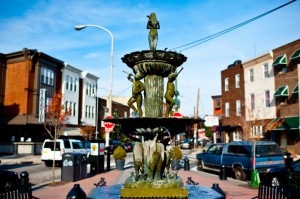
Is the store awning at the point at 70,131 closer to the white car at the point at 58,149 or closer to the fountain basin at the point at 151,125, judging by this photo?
the white car at the point at 58,149

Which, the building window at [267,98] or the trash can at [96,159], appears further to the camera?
the building window at [267,98]

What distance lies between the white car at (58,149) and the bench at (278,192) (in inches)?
→ 636

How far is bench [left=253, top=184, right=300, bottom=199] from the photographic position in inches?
257

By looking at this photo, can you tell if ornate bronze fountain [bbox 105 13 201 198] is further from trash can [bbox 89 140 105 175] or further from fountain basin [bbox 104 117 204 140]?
trash can [bbox 89 140 105 175]

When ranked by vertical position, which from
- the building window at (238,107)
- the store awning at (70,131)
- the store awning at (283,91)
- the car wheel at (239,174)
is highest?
the store awning at (283,91)

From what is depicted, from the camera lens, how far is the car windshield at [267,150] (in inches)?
575

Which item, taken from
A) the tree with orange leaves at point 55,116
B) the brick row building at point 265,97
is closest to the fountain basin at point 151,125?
the tree with orange leaves at point 55,116

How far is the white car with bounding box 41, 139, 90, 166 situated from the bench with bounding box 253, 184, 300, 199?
636 inches

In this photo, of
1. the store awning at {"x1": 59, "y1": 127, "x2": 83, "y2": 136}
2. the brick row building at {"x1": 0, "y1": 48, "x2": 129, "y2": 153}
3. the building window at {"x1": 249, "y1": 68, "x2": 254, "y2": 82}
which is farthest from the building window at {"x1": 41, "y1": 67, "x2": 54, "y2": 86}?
the building window at {"x1": 249, "y1": 68, "x2": 254, "y2": 82}

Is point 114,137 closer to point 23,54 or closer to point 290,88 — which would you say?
point 23,54

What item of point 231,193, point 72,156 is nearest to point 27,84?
point 72,156

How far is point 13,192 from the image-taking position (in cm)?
630

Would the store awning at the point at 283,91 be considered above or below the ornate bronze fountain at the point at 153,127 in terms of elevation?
above

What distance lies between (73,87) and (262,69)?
82.7 feet
